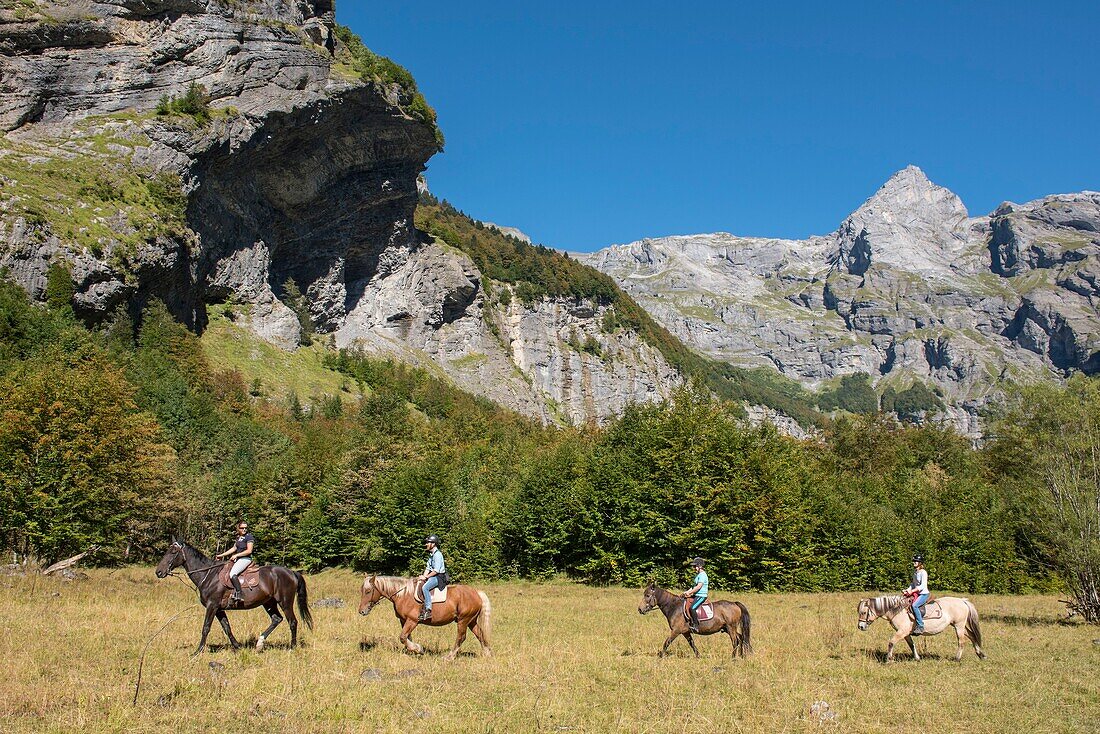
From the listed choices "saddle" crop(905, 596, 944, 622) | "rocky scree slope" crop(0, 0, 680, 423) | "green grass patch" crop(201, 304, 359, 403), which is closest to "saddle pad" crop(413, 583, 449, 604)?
"saddle" crop(905, 596, 944, 622)

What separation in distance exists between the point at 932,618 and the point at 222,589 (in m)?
17.5

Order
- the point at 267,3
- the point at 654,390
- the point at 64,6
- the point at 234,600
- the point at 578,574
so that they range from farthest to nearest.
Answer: the point at 654,390, the point at 267,3, the point at 64,6, the point at 578,574, the point at 234,600

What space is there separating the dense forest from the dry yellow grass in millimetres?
17477

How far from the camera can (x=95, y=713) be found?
32.9 ft

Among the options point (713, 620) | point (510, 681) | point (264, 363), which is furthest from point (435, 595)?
point (264, 363)

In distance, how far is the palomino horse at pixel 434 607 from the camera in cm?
1588

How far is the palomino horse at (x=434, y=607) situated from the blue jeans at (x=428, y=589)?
7.4 inches

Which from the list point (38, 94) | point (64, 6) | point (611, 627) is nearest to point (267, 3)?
point (64, 6)

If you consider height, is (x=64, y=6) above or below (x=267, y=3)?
below

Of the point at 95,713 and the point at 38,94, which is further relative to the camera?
the point at 38,94

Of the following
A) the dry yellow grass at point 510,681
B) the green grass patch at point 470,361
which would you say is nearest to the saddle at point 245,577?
the dry yellow grass at point 510,681

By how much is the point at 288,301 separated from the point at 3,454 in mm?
91882

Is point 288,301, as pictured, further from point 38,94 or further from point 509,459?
point 509,459

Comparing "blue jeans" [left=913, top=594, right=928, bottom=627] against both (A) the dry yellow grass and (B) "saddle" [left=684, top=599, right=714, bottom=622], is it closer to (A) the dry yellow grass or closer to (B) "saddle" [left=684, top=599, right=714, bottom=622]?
(A) the dry yellow grass
